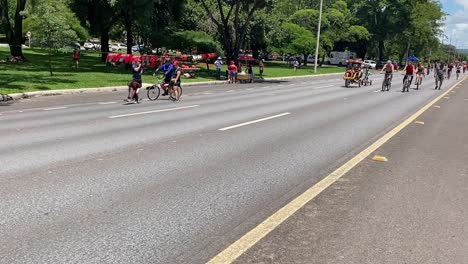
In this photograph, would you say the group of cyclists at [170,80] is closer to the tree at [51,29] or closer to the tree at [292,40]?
the tree at [51,29]

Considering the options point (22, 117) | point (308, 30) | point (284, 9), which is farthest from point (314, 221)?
point (284, 9)

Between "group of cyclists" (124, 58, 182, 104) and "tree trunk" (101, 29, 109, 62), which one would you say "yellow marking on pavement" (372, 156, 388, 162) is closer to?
"group of cyclists" (124, 58, 182, 104)

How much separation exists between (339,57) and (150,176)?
85.8 metres

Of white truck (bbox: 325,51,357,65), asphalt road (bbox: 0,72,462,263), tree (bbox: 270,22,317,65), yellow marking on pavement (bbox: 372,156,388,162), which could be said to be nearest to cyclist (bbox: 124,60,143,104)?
asphalt road (bbox: 0,72,462,263)

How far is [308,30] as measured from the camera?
68.6m

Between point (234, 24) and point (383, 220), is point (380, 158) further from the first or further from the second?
point (234, 24)

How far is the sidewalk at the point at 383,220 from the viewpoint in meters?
4.16

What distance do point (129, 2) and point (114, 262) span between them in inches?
1228

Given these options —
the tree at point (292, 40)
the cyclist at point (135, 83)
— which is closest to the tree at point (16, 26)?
the cyclist at point (135, 83)

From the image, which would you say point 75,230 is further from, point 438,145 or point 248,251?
point 438,145

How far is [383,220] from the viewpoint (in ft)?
16.6

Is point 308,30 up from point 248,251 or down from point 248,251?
up

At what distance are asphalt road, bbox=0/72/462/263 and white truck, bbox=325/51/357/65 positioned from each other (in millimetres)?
76745

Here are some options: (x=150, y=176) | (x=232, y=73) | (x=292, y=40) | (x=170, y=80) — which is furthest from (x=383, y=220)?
(x=292, y=40)
